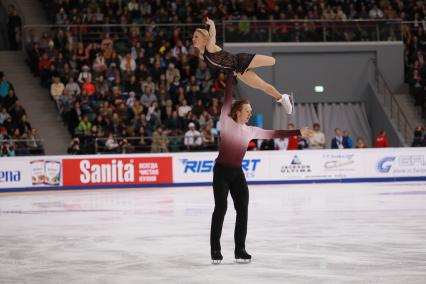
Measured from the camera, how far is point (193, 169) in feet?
84.4

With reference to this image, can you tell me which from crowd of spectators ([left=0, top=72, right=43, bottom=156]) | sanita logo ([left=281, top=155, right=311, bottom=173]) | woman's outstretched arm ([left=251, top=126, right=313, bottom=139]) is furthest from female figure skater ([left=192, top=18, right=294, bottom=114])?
crowd of spectators ([left=0, top=72, right=43, bottom=156])

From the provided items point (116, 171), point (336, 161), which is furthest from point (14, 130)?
point (336, 161)

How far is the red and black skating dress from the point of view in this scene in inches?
385

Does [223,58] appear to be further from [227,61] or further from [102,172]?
[102,172]

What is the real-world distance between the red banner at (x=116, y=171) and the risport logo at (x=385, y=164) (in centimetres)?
672

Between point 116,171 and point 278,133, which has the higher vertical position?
point 278,133

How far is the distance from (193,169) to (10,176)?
5631mm

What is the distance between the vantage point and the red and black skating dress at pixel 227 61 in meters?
9.79

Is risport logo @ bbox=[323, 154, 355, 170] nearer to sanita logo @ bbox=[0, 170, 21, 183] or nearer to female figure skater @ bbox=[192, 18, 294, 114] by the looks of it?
sanita logo @ bbox=[0, 170, 21, 183]

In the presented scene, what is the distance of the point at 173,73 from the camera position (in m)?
29.4

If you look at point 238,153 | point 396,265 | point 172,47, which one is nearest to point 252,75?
point 238,153

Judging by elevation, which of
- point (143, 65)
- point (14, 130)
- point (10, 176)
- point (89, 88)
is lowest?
point (10, 176)

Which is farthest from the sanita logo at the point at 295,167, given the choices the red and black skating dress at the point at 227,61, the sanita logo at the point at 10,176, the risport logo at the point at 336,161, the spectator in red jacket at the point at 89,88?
the red and black skating dress at the point at 227,61

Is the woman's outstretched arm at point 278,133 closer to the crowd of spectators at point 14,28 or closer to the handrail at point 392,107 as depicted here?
the handrail at point 392,107
